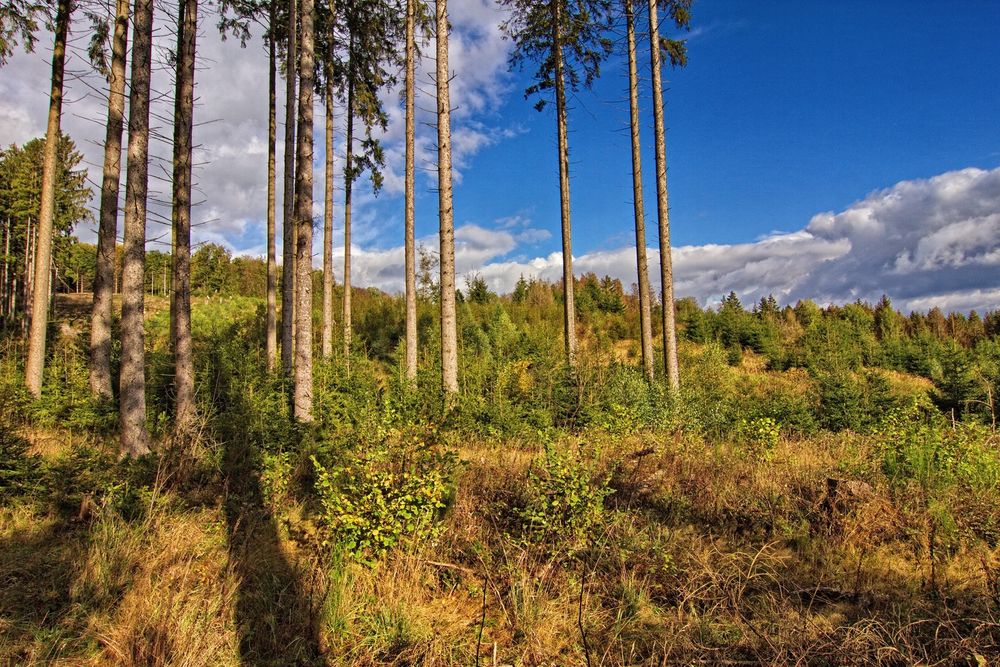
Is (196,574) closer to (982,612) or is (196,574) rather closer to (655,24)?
(982,612)

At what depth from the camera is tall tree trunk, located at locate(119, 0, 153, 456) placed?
19.6ft

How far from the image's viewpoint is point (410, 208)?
44.3ft

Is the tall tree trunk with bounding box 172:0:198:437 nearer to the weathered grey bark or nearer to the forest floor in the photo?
the forest floor

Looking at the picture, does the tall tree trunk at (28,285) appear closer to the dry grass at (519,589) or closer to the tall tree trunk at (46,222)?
the tall tree trunk at (46,222)

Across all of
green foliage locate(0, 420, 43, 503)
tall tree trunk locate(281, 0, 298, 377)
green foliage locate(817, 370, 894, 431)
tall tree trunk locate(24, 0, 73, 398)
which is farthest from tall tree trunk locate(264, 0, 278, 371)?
green foliage locate(817, 370, 894, 431)

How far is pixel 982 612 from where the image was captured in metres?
3.20

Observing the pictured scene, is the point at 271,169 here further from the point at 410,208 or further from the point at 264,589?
the point at 264,589

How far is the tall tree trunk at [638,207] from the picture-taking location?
1293 centimetres

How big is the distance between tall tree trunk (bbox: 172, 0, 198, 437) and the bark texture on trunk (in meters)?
1.10

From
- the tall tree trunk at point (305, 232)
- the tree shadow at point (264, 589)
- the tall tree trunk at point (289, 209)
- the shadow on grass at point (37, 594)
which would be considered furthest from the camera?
the tall tree trunk at point (289, 209)

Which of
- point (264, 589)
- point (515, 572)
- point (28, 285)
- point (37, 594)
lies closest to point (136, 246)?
point (37, 594)

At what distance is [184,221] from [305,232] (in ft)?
7.07

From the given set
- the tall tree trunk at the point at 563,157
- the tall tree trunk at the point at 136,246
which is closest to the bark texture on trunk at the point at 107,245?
Answer: the tall tree trunk at the point at 136,246

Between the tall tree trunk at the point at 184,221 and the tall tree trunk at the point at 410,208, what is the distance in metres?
5.06
